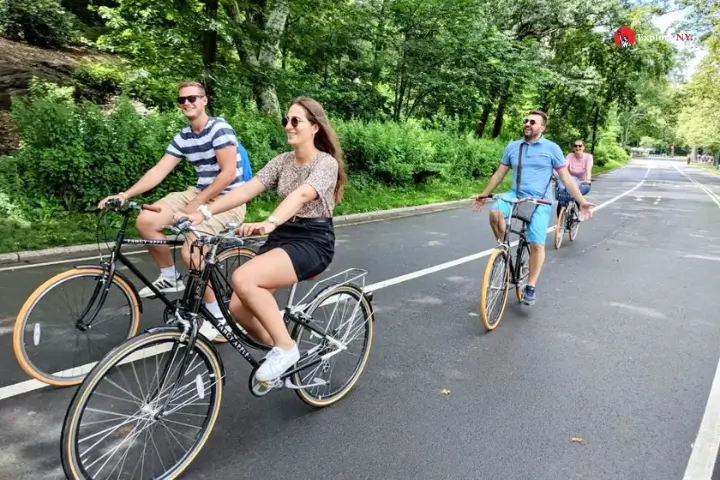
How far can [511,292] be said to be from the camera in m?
6.57

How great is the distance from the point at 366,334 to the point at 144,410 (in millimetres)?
1621

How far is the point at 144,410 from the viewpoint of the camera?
8.67 ft

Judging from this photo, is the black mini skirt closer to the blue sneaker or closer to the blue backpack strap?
the blue backpack strap

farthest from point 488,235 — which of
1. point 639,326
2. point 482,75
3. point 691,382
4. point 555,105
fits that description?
point 555,105

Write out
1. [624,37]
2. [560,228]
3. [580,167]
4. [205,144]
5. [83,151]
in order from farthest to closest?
1. [624,37]
2. [580,167]
3. [560,228]
4. [83,151]
5. [205,144]

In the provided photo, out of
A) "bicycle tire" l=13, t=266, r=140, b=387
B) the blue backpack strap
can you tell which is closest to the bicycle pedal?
"bicycle tire" l=13, t=266, r=140, b=387

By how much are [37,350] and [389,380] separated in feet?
8.51

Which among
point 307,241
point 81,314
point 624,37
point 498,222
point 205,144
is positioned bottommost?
point 81,314

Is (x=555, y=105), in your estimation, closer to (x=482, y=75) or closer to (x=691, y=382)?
(x=482, y=75)

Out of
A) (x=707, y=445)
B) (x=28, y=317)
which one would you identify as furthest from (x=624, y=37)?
(x=28, y=317)

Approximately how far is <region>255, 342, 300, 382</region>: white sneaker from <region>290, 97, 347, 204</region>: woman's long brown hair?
38.5 inches

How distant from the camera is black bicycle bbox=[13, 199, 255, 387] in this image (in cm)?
342

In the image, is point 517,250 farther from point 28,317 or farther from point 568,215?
point 568,215

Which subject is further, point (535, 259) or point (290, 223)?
point (535, 259)
